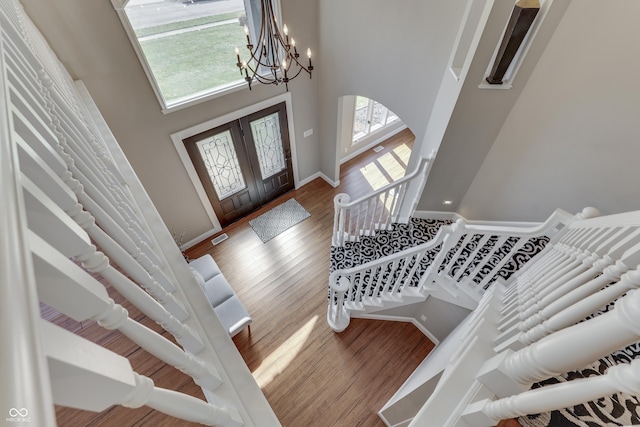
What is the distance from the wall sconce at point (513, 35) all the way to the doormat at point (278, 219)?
3.52m

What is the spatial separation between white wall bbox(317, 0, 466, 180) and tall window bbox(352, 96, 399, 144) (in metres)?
1.66

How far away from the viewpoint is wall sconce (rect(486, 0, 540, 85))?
5.93 feet

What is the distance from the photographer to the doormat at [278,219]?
484 cm

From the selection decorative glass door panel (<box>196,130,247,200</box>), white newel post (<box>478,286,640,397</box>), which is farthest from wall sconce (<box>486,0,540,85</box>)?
decorative glass door panel (<box>196,130,247,200</box>)

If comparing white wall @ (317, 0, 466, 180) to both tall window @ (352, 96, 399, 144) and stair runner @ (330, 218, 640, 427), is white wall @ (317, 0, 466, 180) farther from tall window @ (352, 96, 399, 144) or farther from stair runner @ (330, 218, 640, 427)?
tall window @ (352, 96, 399, 144)

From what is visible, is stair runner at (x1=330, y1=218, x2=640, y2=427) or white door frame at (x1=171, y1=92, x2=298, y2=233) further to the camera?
white door frame at (x1=171, y1=92, x2=298, y2=233)

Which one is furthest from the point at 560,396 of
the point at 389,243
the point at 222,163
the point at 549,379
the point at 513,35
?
the point at 222,163

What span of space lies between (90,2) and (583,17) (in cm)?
Result: 380

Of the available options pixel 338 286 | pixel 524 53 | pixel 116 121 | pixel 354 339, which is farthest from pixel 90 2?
pixel 354 339

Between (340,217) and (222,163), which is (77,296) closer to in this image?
(340,217)

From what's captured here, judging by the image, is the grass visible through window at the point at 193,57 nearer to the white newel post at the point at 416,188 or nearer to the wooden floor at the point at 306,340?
the wooden floor at the point at 306,340

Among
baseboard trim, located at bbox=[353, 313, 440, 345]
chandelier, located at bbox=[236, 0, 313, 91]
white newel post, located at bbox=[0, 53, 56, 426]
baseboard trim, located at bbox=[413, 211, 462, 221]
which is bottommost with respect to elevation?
baseboard trim, located at bbox=[353, 313, 440, 345]

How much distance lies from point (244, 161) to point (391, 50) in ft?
8.65

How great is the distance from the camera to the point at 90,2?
8.07ft
